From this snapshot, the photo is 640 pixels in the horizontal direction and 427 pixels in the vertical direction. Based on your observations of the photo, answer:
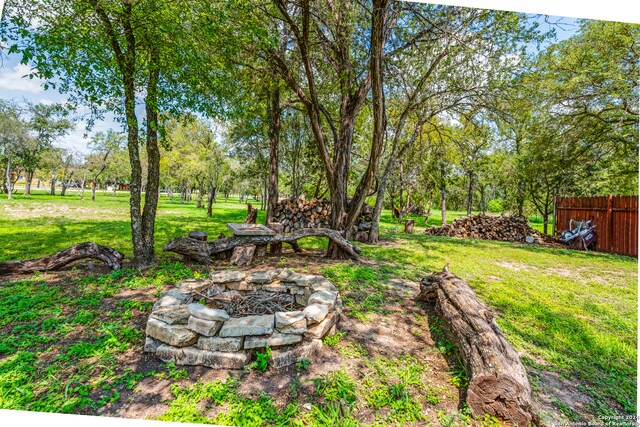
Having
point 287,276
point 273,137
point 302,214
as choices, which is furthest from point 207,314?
point 302,214

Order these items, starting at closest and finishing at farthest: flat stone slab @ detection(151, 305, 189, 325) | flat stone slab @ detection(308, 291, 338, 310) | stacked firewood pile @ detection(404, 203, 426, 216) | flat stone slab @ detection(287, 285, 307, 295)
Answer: flat stone slab @ detection(151, 305, 189, 325) → flat stone slab @ detection(308, 291, 338, 310) → flat stone slab @ detection(287, 285, 307, 295) → stacked firewood pile @ detection(404, 203, 426, 216)

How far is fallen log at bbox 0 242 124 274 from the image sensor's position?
3.72 m

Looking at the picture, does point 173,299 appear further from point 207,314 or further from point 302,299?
point 302,299

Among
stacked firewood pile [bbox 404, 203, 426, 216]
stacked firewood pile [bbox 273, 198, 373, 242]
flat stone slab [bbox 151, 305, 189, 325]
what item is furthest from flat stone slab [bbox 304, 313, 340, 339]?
stacked firewood pile [bbox 404, 203, 426, 216]

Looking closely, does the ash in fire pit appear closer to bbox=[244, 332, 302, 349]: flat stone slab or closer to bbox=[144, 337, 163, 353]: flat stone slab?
bbox=[244, 332, 302, 349]: flat stone slab

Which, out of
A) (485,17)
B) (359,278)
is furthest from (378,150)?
(485,17)

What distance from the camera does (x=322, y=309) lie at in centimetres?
244

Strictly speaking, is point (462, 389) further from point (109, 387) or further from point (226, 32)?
point (226, 32)

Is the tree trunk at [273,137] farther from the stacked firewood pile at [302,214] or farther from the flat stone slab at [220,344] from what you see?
the flat stone slab at [220,344]

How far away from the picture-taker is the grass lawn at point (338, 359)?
1.68m

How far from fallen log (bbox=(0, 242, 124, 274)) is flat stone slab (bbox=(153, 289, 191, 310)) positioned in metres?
2.08

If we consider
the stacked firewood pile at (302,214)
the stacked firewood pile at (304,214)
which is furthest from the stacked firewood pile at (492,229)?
the stacked firewood pile at (302,214)

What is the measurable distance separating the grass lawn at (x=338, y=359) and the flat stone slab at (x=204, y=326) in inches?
10.4

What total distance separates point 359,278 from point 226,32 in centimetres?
418
